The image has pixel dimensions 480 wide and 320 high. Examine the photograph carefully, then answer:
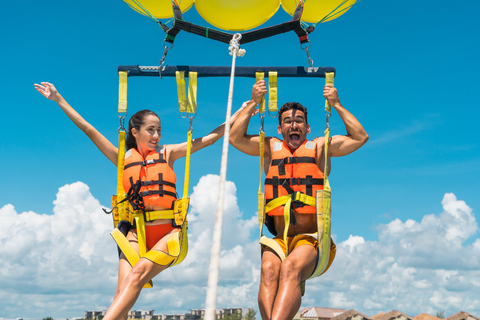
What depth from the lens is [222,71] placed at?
265 inches

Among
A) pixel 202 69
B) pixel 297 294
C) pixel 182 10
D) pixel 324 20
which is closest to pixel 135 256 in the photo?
pixel 297 294

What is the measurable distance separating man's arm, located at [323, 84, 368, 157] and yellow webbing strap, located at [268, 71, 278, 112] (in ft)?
2.05

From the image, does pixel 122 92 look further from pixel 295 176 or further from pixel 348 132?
pixel 348 132

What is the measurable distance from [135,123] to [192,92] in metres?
0.86

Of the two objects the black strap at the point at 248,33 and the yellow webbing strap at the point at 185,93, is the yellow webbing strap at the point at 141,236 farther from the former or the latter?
the black strap at the point at 248,33

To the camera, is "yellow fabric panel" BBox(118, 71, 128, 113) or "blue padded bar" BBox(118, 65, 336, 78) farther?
"blue padded bar" BBox(118, 65, 336, 78)

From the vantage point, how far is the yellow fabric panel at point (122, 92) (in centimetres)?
641

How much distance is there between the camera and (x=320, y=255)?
5.80 meters

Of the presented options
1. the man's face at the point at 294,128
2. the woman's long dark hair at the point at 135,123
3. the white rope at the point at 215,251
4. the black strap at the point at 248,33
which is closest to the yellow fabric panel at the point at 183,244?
the woman's long dark hair at the point at 135,123

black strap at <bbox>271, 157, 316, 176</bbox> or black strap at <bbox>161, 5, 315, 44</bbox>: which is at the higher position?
black strap at <bbox>161, 5, 315, 44</bbox>

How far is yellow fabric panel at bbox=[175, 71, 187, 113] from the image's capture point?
6.54 metres

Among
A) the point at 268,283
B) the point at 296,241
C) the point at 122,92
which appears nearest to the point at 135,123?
the point at 122,92

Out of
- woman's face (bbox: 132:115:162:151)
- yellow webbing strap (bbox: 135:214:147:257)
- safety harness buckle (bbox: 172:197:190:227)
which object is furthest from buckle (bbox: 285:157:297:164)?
yellow webbing strap (bbox: 135:214:147:257)

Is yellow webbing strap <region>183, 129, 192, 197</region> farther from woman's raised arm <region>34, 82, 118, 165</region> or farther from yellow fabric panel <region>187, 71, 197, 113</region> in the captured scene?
woman's raised arm <region>34, 82, 118, 165</region>
